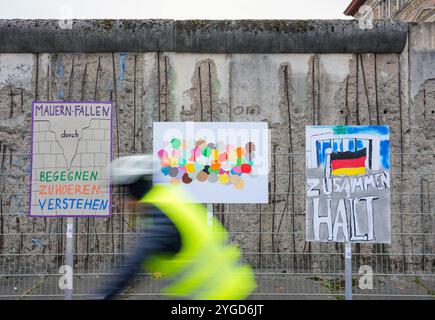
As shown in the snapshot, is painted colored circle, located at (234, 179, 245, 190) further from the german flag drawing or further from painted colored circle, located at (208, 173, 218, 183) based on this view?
the german flag drawing

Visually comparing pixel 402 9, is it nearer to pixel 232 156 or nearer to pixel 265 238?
pixel 265 238

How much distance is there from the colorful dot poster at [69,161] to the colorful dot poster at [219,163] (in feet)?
2.41

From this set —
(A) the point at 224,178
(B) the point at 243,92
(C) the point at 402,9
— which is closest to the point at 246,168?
(A) the point at 224,178

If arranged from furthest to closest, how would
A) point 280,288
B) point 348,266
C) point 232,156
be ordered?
1. point 280,288
2. point 232,156
3. point 348,266

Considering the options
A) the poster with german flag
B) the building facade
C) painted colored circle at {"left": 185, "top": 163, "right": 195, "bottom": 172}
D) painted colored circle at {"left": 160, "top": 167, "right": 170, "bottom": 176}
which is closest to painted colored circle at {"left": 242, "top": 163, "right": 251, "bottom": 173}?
painted colored circle at {"left": 185, "top": 163, "right": 195, "bottom": 172}

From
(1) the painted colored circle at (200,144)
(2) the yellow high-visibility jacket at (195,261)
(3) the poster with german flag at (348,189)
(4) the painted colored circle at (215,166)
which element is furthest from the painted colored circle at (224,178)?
(2) the yellow high-visibility jacket at (195,261)

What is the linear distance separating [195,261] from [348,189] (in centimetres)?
270

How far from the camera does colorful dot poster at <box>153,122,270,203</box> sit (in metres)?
5.96

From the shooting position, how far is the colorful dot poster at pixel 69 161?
5.86 meters

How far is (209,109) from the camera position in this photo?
729cm

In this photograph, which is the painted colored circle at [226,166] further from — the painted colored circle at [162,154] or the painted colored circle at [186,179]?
the painted colored circle at [162,154]

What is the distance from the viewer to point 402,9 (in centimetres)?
3048

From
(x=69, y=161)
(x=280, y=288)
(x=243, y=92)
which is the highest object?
(x=243, y=92)
